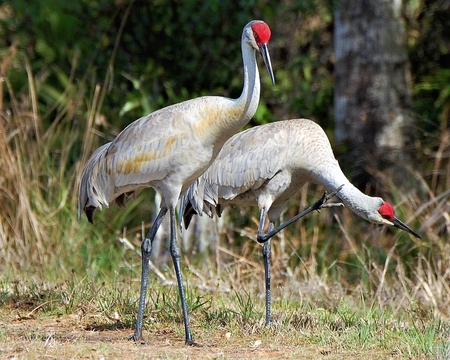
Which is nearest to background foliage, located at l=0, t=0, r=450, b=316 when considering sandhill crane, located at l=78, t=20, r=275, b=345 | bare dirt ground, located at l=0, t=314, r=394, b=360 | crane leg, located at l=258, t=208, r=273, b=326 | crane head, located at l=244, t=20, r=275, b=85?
crane leg, located at l=258, t=208, r=273, b=326

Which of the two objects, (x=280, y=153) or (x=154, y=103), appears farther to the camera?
(x=154, y=103)

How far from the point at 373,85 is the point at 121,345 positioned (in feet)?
15.8

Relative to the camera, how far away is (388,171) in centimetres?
894

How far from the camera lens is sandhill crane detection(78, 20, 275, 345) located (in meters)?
5.27

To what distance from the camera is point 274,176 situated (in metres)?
6.34

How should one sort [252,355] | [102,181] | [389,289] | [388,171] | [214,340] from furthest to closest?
[388,171] < [389,289] < [102,181] < [214,340] < [252,355]

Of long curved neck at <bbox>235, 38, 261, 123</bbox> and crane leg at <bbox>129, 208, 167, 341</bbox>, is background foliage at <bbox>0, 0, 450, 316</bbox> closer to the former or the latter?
crane leg at <bbox>129, 208, 167, 341</bbox>

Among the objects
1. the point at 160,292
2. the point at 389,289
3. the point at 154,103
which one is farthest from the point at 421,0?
the point at 160,292

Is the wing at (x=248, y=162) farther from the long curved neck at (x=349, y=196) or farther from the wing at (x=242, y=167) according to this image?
the long curved neck at (x=349, y=196)

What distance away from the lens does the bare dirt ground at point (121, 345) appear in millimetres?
4719

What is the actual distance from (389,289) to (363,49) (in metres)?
2.89

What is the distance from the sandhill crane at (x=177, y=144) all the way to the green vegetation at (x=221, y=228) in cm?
72

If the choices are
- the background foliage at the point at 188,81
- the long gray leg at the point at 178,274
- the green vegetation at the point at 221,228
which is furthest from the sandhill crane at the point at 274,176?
the background foliage at the point at 188,81

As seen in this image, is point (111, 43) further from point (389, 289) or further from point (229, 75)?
point (389, 289)
